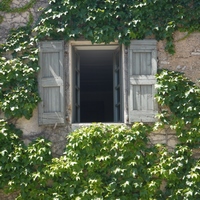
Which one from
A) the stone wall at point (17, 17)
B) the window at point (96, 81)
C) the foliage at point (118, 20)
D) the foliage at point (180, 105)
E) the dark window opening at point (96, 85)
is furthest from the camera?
the dark window opening at point (96, 85)

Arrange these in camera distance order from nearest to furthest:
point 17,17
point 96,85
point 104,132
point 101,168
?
point 101,168 < point 104,132 < point 17,17 < point 96,85

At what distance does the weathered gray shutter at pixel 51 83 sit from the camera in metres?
6.29

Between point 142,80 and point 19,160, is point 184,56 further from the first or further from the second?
point 19,160

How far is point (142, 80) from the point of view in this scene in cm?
634

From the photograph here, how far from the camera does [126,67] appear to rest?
255 inches

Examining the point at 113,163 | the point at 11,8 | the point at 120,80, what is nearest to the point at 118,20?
the point at 120,80

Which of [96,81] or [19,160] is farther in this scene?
[96,81]

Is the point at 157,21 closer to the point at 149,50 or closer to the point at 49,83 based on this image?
the point at 149,50

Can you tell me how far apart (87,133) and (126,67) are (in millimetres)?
1137

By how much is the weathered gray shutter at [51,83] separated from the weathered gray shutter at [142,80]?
38.9 inches

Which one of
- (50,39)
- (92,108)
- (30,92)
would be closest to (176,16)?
(50,39)

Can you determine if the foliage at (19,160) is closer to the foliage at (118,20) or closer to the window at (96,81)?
the window at (96,81)

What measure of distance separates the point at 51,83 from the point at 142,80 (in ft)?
4.23

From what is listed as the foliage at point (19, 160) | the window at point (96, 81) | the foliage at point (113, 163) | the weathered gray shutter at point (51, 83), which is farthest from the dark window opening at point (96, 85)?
the foliage at point (19, 160)
